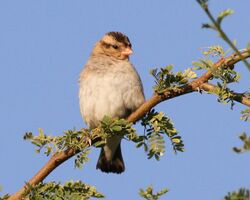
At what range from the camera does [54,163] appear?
9.89 feet

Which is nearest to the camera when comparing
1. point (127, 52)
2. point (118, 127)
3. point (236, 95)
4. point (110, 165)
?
point (236, 95)

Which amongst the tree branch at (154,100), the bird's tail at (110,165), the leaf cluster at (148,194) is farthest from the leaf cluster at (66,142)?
the bird's tail at (110,165)

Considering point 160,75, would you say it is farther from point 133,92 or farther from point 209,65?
point 133,92

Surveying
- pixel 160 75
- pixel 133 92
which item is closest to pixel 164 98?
pixel 160 75

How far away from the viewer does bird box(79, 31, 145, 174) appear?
5.38 meters

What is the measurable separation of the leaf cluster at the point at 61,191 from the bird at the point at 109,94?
198 cm

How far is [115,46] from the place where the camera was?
645 cm

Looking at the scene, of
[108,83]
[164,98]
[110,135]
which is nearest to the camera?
[164,98]

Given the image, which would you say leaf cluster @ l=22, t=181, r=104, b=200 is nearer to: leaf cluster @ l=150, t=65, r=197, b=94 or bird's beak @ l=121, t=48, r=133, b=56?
leaf cluster @ l=150, t=65, r=197, b=94

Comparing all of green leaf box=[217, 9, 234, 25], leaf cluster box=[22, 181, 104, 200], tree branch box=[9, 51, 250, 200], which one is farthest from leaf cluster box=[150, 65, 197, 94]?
green leaf box=[217, 9, 234, 25]

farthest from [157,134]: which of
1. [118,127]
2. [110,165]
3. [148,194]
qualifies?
[110,165]

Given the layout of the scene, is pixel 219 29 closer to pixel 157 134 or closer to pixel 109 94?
pixel 157 134

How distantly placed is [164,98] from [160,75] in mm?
233

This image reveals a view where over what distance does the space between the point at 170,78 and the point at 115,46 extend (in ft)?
11.2
